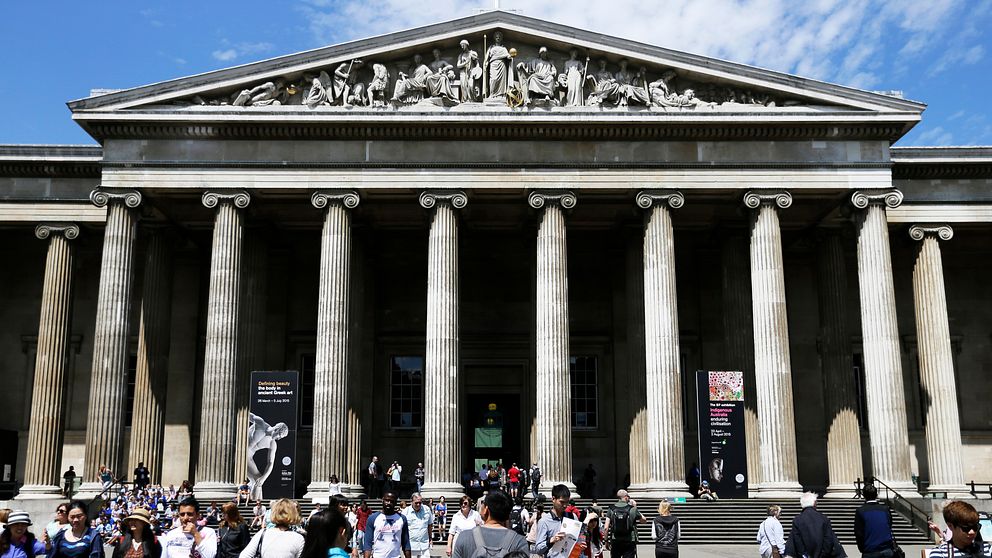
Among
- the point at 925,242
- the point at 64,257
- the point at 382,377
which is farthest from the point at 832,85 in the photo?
the point at 64,257

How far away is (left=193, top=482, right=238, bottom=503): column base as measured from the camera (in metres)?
28.2

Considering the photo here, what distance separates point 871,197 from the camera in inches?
1204

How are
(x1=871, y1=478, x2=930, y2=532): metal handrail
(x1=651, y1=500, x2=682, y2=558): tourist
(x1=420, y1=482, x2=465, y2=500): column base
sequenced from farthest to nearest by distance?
(x1=420, y1=482, x2=465, y2=500): column base → (x1=871, y1=478, x2=930, y2=532): metal handrail → (x1=651, y1=500, x2=682, y2=558): tourist

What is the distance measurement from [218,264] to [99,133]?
18.4ft

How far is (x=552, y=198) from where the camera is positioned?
100 feet

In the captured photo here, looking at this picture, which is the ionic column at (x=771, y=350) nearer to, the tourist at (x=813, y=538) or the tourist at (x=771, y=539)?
the tourist at (x=771, y=539)

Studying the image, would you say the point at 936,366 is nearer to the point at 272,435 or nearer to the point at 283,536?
the point at 272,435

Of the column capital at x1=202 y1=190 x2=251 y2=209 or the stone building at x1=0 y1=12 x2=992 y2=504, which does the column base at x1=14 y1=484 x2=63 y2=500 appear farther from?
the column capital at x1=202 y1=190 x2=251 y2=209

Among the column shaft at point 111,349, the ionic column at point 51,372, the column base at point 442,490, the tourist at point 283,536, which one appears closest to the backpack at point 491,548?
the tourist at point 283,536

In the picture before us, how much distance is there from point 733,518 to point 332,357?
12.4 m

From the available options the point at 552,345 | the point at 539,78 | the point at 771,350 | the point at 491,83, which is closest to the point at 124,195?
the point at 491,83

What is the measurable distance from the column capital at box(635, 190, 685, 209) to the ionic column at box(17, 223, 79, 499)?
18.5 meters

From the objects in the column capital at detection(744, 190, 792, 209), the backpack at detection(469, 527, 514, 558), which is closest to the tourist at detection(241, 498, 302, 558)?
the backpack at detection(469, 527, 514, 558)

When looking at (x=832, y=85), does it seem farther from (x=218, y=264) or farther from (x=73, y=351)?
(x=73, y=351)
